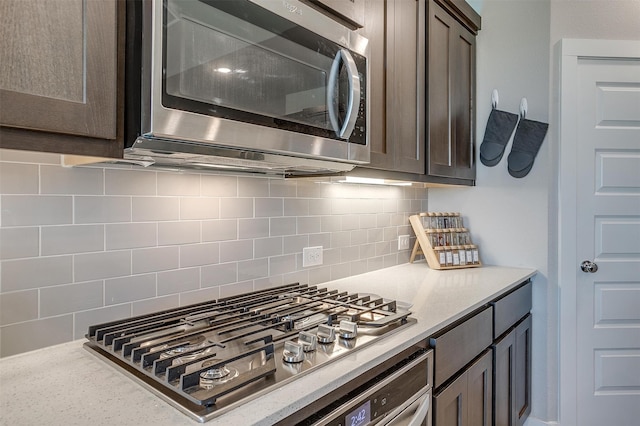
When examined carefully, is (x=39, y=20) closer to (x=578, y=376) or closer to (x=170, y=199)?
(x=170, y=199)

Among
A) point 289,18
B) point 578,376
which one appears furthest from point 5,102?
point 578,376

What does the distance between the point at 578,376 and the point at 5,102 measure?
2.73 metres

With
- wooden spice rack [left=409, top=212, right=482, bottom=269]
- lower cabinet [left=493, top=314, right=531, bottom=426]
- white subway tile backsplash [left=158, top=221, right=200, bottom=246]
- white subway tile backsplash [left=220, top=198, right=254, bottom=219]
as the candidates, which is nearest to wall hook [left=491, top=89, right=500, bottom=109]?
wooden spice rack [left=409, top=212, right=482, bottom=269]

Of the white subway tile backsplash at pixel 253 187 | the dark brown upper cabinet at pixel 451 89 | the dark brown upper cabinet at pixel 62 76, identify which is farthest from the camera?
the dark brown upper cabinet at pixel 451 89

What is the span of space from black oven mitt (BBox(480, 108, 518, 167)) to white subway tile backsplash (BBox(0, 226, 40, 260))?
7.47ft

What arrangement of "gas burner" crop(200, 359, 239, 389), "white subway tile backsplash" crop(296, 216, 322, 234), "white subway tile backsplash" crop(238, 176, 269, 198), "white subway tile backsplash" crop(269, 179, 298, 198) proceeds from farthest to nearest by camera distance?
"white subway tile backsplash" crop(296, 216, 322, 234) < "white subway tile backsplash" crop(269, 179, 298, 198) < "white subway tile backsplash" crop(238, 176, 269, 198) < "gas burner" crop(200, 359, 239, 389)

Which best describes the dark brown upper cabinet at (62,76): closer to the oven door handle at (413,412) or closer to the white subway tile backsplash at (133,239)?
the white subway tile backsplash at (133,239)

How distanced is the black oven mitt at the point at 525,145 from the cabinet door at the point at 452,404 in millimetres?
1339

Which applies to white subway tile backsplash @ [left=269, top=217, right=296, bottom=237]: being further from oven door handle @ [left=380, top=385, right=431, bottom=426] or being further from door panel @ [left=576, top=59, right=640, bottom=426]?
door panel @ [left=576, top=59, right=640, bottom=426]

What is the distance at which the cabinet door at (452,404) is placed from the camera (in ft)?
4.39

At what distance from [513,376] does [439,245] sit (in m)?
0.76

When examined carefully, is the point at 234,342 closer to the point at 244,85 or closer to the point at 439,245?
the point at 244,85

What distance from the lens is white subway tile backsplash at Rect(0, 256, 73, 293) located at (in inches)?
39.4

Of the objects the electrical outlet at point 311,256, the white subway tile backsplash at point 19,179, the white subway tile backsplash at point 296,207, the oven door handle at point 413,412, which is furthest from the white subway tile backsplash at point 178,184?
the oven door handle at point 413,412
